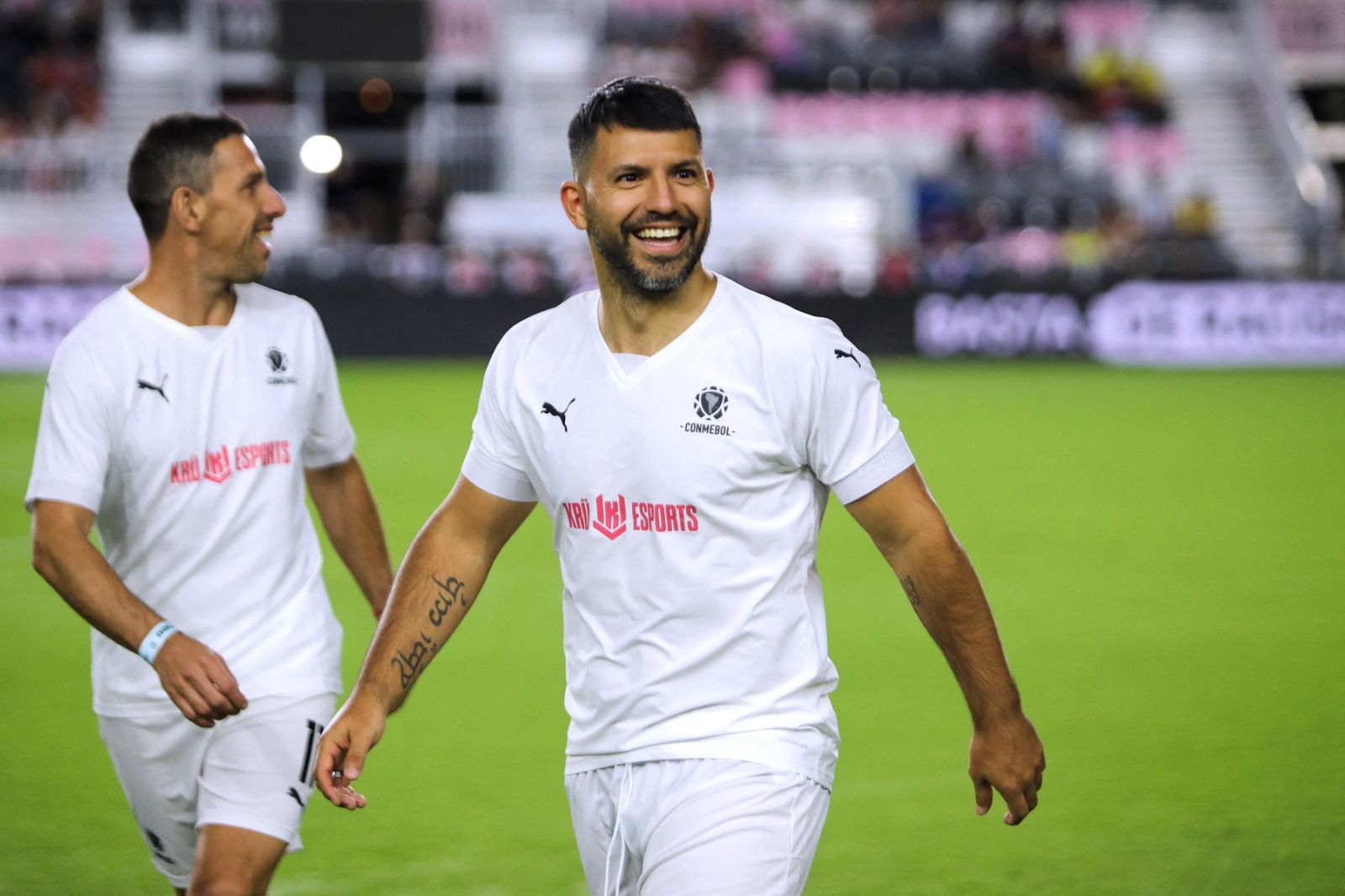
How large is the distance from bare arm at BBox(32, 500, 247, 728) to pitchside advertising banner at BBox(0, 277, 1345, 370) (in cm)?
2055

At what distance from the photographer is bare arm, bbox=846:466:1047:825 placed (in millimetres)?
3615

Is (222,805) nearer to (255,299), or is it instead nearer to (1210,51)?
(255,299)

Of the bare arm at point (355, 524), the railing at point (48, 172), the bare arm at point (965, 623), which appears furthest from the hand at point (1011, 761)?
the railing at point (48, 172)

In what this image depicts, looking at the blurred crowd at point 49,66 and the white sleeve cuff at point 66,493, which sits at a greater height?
the blurred crowd at point 49,66

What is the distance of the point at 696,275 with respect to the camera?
3750mm

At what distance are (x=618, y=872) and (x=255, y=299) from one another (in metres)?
2.02

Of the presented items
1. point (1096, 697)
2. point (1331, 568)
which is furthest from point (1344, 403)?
point (1096, 697)

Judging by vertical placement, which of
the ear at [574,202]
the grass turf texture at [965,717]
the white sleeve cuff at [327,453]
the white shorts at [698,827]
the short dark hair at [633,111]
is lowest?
the grass turf texture at [965,717]

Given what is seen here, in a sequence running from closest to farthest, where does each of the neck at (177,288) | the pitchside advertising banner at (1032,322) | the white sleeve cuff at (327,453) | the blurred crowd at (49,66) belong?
the neck at (177,288) < the white sleeve cuff at (327,453) < the pitchside advertising banner at (1032,322) < the blurred crowd at (49,66)

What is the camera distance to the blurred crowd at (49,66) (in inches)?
1256

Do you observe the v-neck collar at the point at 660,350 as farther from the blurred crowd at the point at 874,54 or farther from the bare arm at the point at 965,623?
the blurred crowd at the point at 874,54

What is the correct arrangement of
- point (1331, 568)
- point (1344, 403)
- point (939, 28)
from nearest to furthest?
point (1331, 568), point (1344, 403), point (939, 28)

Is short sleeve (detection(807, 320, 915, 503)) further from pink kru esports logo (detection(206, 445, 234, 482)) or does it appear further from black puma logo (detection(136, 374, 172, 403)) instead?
black puma logo (detection(136, 374, 172, 403))

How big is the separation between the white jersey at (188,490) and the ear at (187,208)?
9.3 inches
